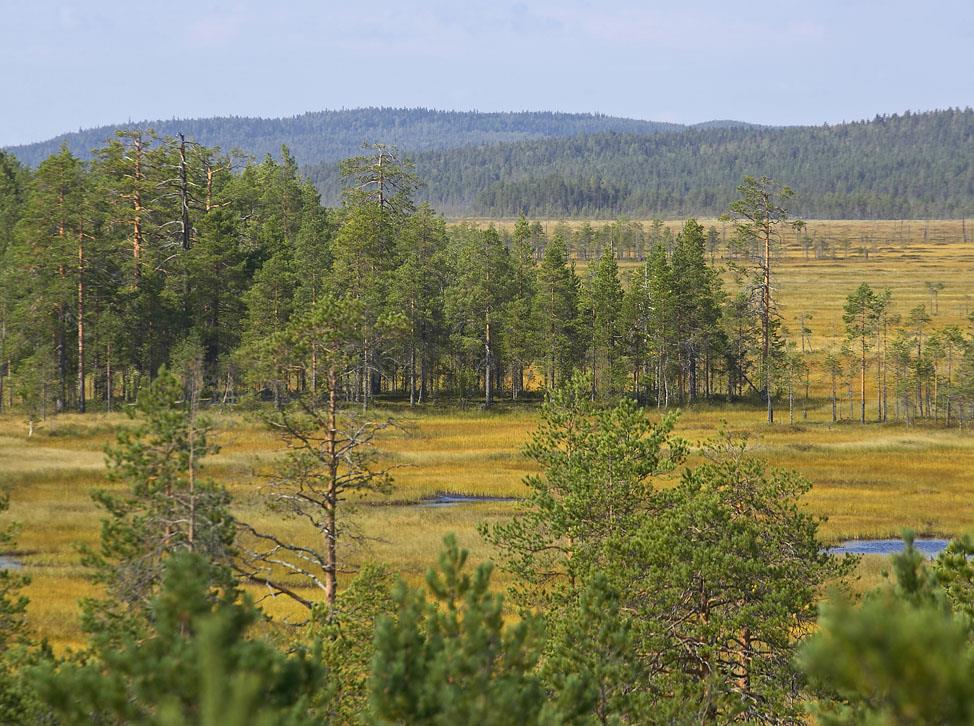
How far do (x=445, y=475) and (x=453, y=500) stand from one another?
208 inches

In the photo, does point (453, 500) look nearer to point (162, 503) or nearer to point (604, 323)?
point (604, 323)

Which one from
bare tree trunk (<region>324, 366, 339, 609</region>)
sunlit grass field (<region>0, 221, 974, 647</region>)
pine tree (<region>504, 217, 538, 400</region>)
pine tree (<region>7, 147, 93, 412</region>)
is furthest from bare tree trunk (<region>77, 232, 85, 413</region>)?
bare tree trunk (<region>324, 366, 339, 609</region>)

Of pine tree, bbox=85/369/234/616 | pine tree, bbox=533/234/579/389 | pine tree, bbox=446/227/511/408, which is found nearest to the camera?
pine tree, bbox=85/369/234/616

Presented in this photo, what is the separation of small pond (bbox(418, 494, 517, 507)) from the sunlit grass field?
43 centimetres

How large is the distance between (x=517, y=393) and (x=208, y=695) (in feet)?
266

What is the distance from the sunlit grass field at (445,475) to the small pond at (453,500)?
1.40 ft

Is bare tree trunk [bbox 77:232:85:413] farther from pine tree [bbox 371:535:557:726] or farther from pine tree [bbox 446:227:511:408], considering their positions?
pine tree [bbox 371:535:557:726]

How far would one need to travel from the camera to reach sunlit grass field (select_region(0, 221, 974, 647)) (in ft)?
118

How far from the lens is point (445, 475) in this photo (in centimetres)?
5366

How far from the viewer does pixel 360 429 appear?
71.3ft

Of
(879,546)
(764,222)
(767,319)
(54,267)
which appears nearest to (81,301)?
(54,267)

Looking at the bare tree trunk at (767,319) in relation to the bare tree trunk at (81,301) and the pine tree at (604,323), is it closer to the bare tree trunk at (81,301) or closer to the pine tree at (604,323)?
the pine tree at (604,323)

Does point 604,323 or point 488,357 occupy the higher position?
point 604,323

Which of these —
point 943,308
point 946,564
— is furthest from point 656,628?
point 943,308
